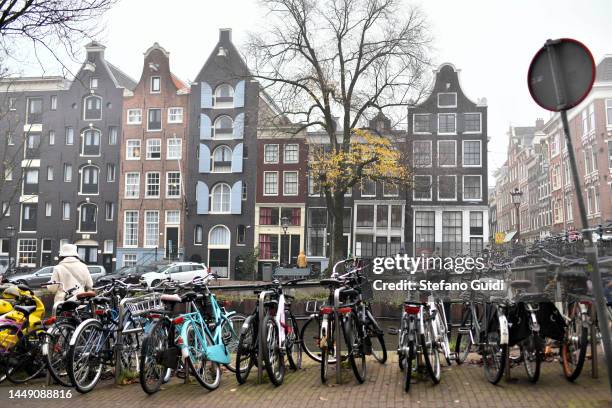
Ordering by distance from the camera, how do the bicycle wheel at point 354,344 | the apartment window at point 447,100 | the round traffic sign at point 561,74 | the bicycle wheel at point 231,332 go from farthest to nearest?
1. the apartment window at point 447,100
2. the bicycle wheel at point 231,332
3. the bicycle wheel at point 354,344
4. the round traffic sign at point 561,74

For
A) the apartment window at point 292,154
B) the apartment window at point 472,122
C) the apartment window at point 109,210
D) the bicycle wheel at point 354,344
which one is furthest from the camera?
the apartment window at point 109,210

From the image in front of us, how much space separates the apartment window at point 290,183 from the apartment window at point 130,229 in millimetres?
12692

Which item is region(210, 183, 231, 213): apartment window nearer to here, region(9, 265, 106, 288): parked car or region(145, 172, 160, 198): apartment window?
region(145, 172, 160, 198): apartment window

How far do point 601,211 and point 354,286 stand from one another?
454 cm

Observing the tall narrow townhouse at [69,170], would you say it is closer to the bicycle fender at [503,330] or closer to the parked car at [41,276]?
the parked car at [41,276]

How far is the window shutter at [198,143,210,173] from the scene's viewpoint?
4672cm

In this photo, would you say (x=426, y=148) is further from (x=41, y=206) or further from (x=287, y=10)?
(x=41, y=206)

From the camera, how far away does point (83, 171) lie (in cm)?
4862

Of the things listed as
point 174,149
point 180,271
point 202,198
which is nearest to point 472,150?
point 202,198

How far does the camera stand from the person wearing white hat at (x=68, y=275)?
325 inches

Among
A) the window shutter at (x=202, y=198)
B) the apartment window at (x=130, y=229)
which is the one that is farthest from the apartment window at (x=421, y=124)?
the apartment window at (x=130, y=229)

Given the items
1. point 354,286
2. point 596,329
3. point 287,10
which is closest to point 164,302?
point 354,286

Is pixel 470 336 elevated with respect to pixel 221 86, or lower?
lower

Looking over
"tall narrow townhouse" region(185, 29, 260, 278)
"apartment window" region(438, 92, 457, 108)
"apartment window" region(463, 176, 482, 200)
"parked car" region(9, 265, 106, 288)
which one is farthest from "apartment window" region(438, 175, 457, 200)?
"parked car" region(9, 265, 106, 288)
